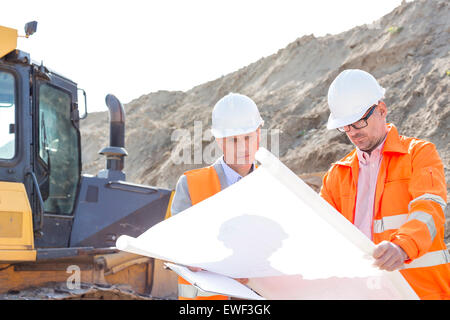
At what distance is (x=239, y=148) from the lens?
306 cm

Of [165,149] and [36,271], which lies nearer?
[36,271]

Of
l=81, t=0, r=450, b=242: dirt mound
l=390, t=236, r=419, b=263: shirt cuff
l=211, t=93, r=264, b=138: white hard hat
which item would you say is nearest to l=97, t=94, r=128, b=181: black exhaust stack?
l=211, t=93, r=264, b=138: white hard hat

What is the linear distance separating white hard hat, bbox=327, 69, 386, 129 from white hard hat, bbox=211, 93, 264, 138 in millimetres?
451

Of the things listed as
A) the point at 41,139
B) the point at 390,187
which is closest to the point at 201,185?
the point at 390,187

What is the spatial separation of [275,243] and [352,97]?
106cm

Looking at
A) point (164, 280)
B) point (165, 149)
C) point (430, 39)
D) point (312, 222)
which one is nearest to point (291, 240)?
point (312, 222)

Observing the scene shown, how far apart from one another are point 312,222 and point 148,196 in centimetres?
474

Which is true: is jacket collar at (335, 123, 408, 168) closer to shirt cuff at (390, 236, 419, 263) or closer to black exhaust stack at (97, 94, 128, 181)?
shirt cuff at (390, 236, 419, 263)

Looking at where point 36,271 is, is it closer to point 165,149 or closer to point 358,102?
point 358,102

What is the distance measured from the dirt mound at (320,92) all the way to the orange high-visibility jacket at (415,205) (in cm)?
688

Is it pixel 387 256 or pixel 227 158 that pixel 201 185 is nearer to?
pixel 227 158

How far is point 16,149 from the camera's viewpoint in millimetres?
5211

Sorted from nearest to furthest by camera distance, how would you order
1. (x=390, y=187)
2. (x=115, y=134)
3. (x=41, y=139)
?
(x=390, y=187) < (x=41, y=139) < (x=115, y=134)
